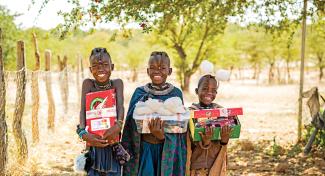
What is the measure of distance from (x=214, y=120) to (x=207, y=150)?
32 cm

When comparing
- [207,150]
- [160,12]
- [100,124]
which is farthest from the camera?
[160,12]

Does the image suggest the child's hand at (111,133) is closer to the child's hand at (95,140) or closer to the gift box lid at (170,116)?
the child's hand at (95,140)

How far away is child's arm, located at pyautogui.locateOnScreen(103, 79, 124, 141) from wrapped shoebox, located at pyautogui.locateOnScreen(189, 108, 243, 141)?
20.7 inches

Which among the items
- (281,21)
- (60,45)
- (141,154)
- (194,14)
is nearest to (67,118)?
(194,14)

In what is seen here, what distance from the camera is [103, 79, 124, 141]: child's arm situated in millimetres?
3117

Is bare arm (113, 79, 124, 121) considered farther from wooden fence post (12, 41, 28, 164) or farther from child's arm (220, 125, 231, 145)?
wooden fence post (12, 41, 28, 164)

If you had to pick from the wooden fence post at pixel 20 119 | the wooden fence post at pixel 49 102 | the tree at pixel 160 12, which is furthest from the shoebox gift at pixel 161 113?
the wooden fence post at pixel 49 102

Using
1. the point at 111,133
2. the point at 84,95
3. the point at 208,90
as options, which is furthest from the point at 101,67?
the point at 208,90

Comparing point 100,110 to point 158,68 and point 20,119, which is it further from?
point 20,119

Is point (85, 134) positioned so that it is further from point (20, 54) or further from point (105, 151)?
point (20, 54)

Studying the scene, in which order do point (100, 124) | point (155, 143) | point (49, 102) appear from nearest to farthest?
point (100, 124) < point (155, 143) < point (49, 102)

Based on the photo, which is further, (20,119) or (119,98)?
(20,119)

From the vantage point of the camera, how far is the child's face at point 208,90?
133 inches

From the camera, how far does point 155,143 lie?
3318 mm
